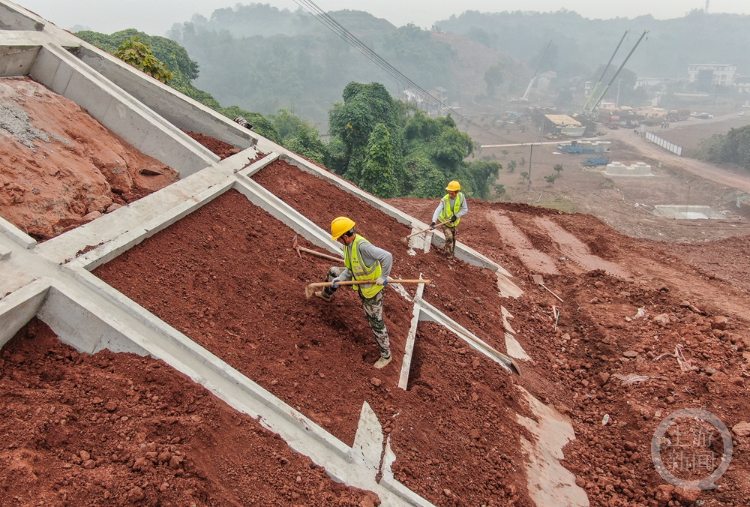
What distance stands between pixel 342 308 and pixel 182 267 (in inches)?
74.5

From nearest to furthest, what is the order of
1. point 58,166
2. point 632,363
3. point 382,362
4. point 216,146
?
point 382,362, point 58,166, point 632,363, point 216,146

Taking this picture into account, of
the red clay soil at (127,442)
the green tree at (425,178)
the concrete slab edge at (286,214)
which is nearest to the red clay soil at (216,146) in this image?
the concrete slab edge at (286,214)

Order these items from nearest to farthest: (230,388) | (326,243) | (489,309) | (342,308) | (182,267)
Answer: (230,388) < (182,267) < (342,308) < (326,243) < (489,309)

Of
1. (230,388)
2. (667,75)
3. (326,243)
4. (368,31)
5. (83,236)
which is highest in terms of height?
(667,75)

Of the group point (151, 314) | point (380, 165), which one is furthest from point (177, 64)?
point (151, 314)

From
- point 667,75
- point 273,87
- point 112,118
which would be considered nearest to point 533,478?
point 112,118

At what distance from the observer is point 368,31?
124 meters

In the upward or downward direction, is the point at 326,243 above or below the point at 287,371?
above

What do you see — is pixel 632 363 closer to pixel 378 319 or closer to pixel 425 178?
pixel 378 319

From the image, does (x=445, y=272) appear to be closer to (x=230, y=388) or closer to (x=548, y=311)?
(x=548, y=311)

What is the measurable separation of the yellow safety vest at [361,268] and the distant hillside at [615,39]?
13770cm

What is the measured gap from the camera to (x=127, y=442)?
3.29 m

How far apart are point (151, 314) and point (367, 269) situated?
213 cm

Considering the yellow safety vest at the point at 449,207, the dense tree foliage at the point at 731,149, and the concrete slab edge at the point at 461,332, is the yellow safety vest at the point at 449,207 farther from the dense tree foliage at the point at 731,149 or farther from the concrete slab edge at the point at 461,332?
the dense tree foliage at the point at 731,149
